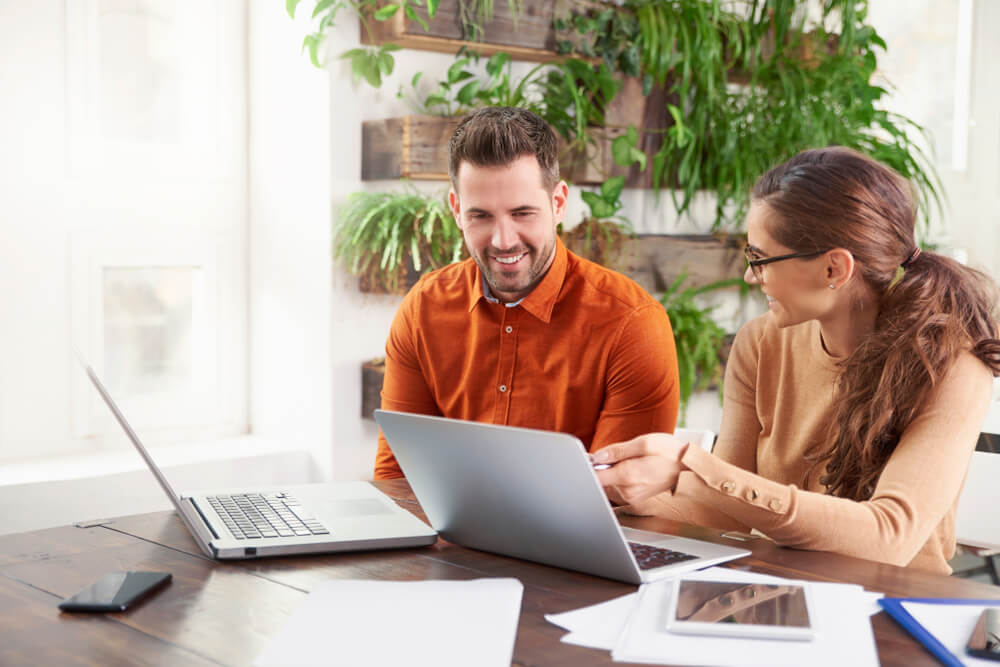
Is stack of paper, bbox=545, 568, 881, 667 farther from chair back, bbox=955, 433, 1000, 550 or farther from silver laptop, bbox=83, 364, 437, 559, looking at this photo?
chair back, bbox=955, 433, 1000, 550

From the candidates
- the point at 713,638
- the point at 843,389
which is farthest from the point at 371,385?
the point at 713,638

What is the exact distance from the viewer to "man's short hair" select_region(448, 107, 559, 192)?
2023mm

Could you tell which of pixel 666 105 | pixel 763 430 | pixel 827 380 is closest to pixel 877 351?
pixel 827 380

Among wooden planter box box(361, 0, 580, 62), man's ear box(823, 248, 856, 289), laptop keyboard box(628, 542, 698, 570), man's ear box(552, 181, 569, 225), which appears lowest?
laptop keyboard box(628, 542, 698, 570)

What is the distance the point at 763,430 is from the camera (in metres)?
1.99

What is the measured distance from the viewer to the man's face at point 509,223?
2.03m

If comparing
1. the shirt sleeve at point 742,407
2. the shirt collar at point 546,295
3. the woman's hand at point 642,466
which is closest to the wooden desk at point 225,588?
the woman's hand at point 642,466

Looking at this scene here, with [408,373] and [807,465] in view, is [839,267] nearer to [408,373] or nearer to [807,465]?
[807,465]

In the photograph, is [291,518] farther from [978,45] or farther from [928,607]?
[978,45]

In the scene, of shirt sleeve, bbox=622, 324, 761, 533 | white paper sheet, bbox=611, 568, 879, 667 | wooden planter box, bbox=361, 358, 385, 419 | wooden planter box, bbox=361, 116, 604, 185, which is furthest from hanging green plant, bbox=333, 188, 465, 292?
white paper sheet, bbox=611, 568, 879, 667

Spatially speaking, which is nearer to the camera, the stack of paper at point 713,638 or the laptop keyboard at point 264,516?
the stack of paper at point 713,638

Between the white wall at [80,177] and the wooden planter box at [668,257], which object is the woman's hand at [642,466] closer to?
the wooden planter box at [668,257]

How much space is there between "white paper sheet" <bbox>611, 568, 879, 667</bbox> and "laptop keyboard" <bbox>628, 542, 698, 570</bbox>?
0.49ft

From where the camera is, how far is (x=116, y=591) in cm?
125
